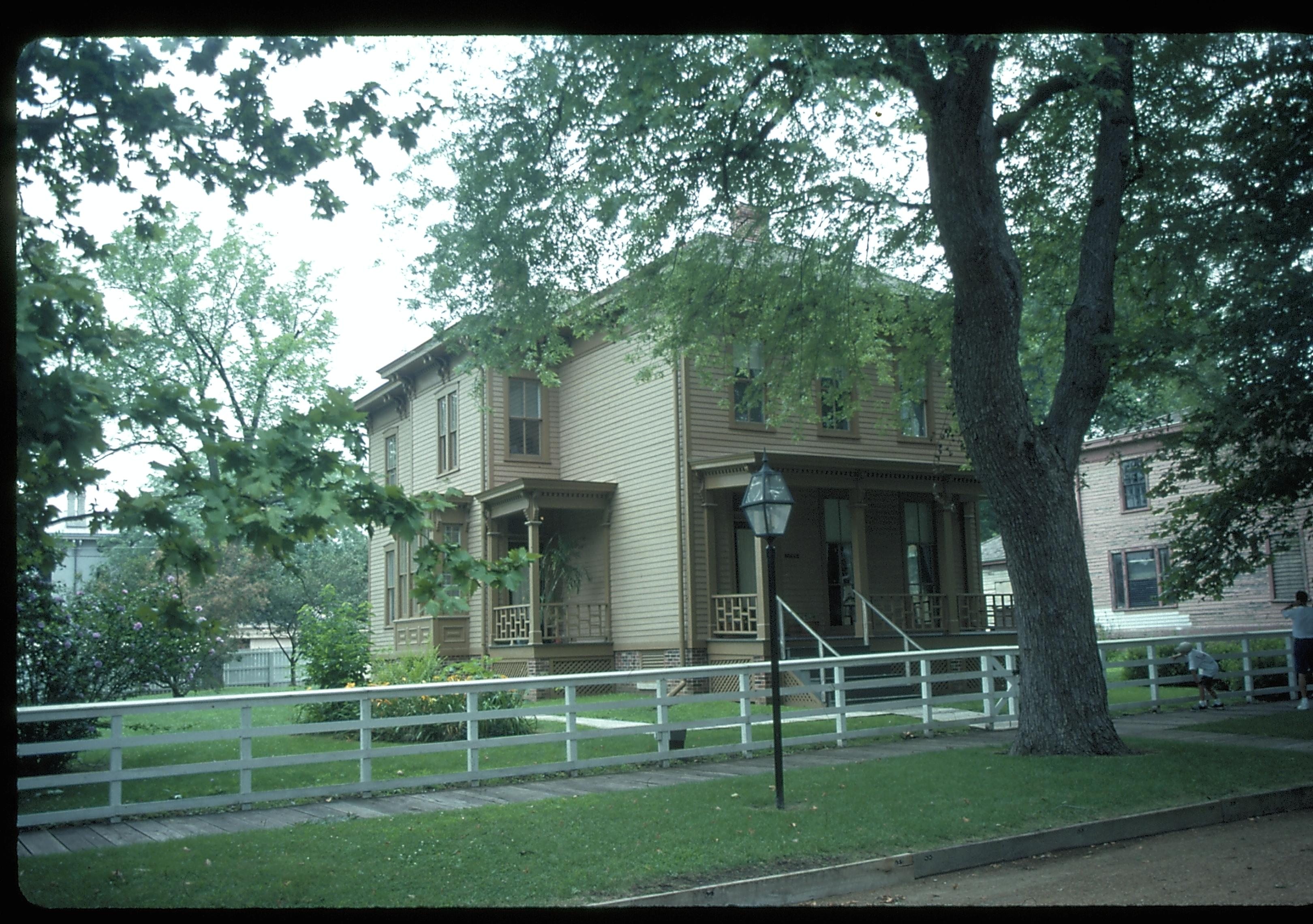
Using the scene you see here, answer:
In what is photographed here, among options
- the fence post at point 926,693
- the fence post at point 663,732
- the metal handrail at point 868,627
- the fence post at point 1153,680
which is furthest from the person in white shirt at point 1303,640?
the fence post at point 663,732

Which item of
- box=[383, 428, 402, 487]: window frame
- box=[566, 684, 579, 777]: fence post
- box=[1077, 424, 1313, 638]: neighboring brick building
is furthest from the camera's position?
box=[383, 428, 402, 487]: window frame

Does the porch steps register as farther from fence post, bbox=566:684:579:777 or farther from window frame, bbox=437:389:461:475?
window frame, bbox=437:389:461:475

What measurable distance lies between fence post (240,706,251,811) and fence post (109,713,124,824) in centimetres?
104

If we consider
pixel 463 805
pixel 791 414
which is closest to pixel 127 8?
pixel 463 805

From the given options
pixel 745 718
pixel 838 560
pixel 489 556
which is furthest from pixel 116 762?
pixel 838 560

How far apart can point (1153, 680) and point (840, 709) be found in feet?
22.7

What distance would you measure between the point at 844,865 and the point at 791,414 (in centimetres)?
A: 1561

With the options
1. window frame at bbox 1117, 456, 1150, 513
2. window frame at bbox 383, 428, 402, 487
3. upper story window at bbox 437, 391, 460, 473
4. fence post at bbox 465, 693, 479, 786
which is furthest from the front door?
window frame at bbox 1117, 456, 1150, 513

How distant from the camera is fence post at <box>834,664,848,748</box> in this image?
14.1 meters

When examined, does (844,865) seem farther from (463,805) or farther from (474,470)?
(474,470)

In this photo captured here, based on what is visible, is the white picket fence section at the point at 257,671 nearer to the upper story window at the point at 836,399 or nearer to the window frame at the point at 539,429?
the window frame at the point at 539,429

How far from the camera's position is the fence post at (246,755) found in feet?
34.1

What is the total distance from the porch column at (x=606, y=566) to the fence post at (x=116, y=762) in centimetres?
1327

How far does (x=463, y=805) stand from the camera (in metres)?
10.3
